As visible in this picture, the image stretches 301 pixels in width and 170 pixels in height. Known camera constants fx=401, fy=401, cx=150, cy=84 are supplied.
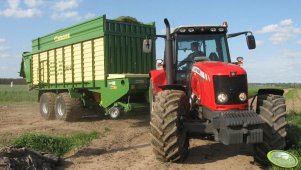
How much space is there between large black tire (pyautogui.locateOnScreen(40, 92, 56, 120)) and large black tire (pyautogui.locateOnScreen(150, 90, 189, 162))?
8809 millimetres

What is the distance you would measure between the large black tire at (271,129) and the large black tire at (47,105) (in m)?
9.82

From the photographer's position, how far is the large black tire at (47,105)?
593 inches

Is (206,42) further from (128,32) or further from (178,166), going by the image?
(128,32)

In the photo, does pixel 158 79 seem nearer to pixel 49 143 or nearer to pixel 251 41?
pixel 251 41

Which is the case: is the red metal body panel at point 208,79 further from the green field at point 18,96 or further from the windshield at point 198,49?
the green field at point 18,96

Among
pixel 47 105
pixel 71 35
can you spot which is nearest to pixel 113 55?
pixel 71 35

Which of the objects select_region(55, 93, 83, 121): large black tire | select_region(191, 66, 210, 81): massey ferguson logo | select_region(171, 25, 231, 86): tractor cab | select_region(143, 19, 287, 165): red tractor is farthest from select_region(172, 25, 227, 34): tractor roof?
select_region(55, 93, 83, 121): large black tire

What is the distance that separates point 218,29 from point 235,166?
2.72 metres

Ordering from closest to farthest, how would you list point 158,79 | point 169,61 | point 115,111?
point 169,61, point 158,79, point 115,111

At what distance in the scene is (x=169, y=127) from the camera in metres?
6.78

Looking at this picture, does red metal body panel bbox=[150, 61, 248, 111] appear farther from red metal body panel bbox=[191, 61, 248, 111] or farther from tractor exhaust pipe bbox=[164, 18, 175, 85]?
tractor exhaust pipe bbox=[164, 18, 175, 85]

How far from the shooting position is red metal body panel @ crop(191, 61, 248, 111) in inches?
269

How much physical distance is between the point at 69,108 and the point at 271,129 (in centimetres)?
833

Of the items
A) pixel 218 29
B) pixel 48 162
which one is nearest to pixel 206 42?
pixel 218 29
